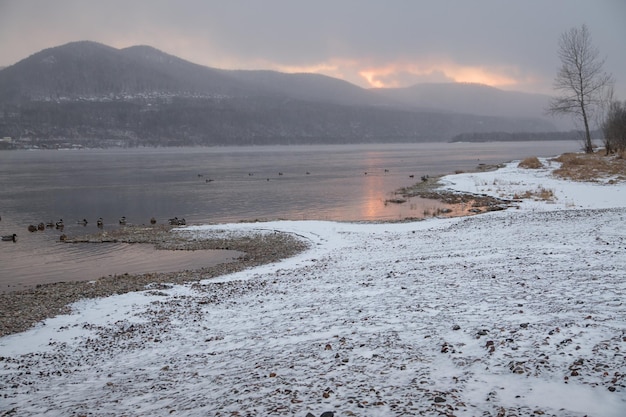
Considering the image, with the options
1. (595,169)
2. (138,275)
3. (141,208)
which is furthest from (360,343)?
(595,169)

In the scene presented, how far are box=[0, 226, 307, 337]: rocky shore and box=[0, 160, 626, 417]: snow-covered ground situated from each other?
1163 millimetres

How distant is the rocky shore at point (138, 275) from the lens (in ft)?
47.2

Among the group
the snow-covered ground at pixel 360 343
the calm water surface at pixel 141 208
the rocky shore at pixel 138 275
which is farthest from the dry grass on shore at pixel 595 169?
the rocky shore at pixel 138 275

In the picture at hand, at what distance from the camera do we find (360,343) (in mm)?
9055

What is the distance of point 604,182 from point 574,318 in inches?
1373

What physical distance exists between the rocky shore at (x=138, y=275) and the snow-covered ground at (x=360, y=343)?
1.16 metres

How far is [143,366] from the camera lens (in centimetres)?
947

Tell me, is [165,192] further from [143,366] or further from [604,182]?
[143,366]

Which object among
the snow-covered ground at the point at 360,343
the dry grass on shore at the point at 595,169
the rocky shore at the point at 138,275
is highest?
the dry grass on shore at the point at 595,169

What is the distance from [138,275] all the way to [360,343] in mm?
14045

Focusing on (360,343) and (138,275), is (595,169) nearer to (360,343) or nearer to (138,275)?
(138,275)

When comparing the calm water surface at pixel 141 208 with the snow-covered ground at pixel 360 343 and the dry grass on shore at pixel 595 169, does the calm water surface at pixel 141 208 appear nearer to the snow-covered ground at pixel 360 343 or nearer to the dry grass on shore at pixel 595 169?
the snow-covered ground at pixel 360 343

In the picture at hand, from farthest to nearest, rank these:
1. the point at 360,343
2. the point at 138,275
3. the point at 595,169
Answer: the point at 595,169 < the point at 138,275 < the point at 360,343

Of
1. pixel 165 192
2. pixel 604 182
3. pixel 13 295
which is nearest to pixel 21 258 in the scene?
pixel 13 295
